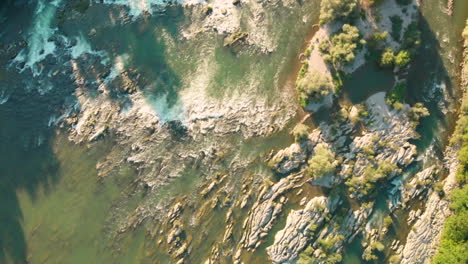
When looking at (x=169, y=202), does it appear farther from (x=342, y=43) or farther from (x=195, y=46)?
(x=342, y=43)

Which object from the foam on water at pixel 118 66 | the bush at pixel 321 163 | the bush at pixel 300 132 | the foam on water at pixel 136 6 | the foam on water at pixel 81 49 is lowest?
the bush at pixel 321 163

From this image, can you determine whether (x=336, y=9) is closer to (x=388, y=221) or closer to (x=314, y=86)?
(x=314, y=86)

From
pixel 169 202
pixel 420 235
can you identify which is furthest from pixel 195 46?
pixel 420 235

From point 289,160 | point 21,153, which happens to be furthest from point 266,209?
point 21,153

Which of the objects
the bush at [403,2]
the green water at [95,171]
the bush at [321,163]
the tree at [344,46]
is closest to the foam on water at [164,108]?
the green water at [95,171]

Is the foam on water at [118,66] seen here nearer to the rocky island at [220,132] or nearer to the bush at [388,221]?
the rocky island at [220,132]

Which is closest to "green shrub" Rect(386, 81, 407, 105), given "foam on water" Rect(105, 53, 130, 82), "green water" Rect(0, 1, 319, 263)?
"green water" Rect(0, 1, 319, 263)
